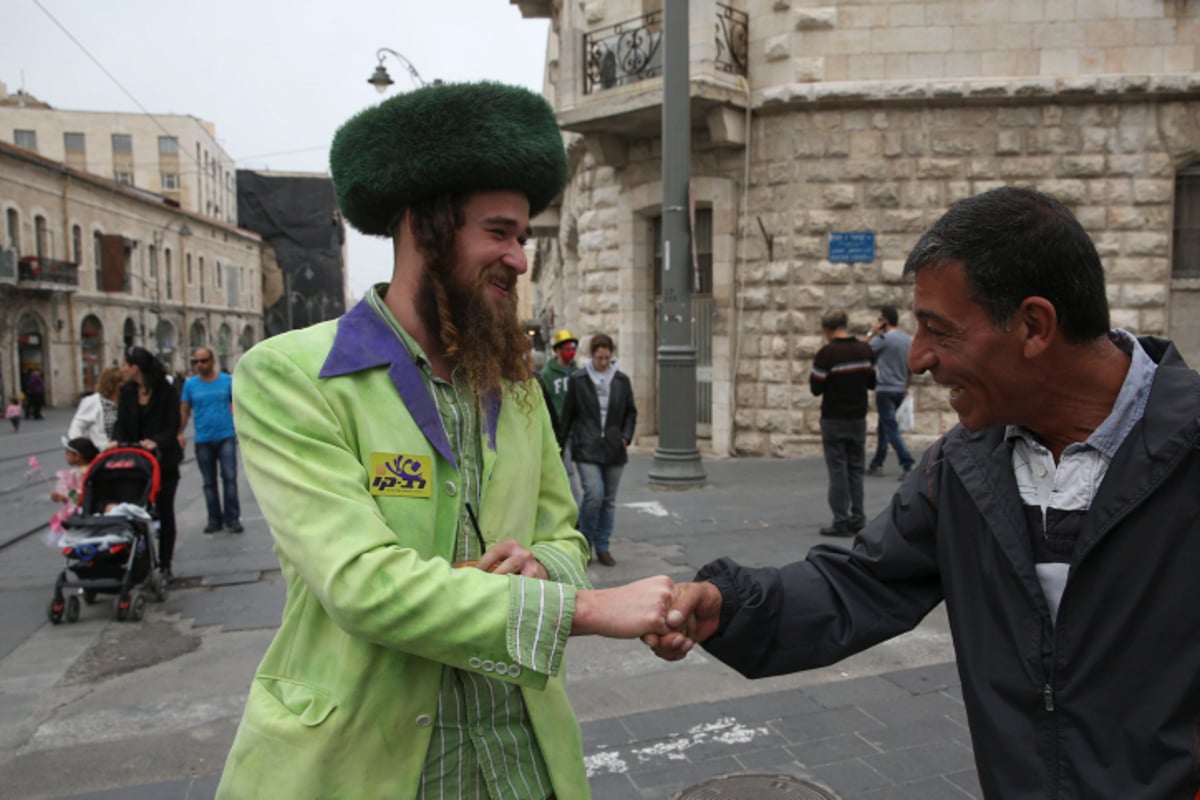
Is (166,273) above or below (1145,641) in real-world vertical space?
above

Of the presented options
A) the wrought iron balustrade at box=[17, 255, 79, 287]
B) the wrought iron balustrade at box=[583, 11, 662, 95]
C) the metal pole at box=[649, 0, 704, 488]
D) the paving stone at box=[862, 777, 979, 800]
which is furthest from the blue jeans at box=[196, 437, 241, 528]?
the wrought iron balustrade at box=[17, 255, 79, 287]

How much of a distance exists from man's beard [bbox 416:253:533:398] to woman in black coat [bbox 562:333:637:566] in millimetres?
5365

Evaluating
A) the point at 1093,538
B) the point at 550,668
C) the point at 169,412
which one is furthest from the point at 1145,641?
the point at 169,412

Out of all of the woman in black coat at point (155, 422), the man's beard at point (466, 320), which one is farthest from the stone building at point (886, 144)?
the man's beard at point (466, 320)

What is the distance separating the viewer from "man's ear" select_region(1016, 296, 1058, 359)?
1563mm

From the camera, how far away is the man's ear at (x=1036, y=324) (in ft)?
5.13

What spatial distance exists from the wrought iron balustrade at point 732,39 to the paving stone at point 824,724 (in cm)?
1009

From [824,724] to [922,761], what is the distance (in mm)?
480

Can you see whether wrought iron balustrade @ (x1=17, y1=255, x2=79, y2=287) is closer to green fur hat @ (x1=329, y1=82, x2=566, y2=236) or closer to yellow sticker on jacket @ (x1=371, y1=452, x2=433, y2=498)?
green fur hat @ (x1=329, y1=82, x2=566, y2=236)

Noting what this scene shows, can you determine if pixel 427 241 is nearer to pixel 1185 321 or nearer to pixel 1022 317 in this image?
pixel 1022 317

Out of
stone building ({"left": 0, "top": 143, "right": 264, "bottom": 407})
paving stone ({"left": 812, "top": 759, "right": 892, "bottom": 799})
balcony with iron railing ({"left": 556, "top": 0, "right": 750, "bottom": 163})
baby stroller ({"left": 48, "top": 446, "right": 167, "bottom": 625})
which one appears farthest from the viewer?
stone building ({"left": 0, "top": 143, "right": 264, "bottom": 407})

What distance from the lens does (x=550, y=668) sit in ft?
4.73

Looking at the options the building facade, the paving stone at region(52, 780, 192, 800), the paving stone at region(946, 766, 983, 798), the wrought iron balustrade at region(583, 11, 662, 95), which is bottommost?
the paving stone at region(52, 780, 192, 800)

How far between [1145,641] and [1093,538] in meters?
0.19
